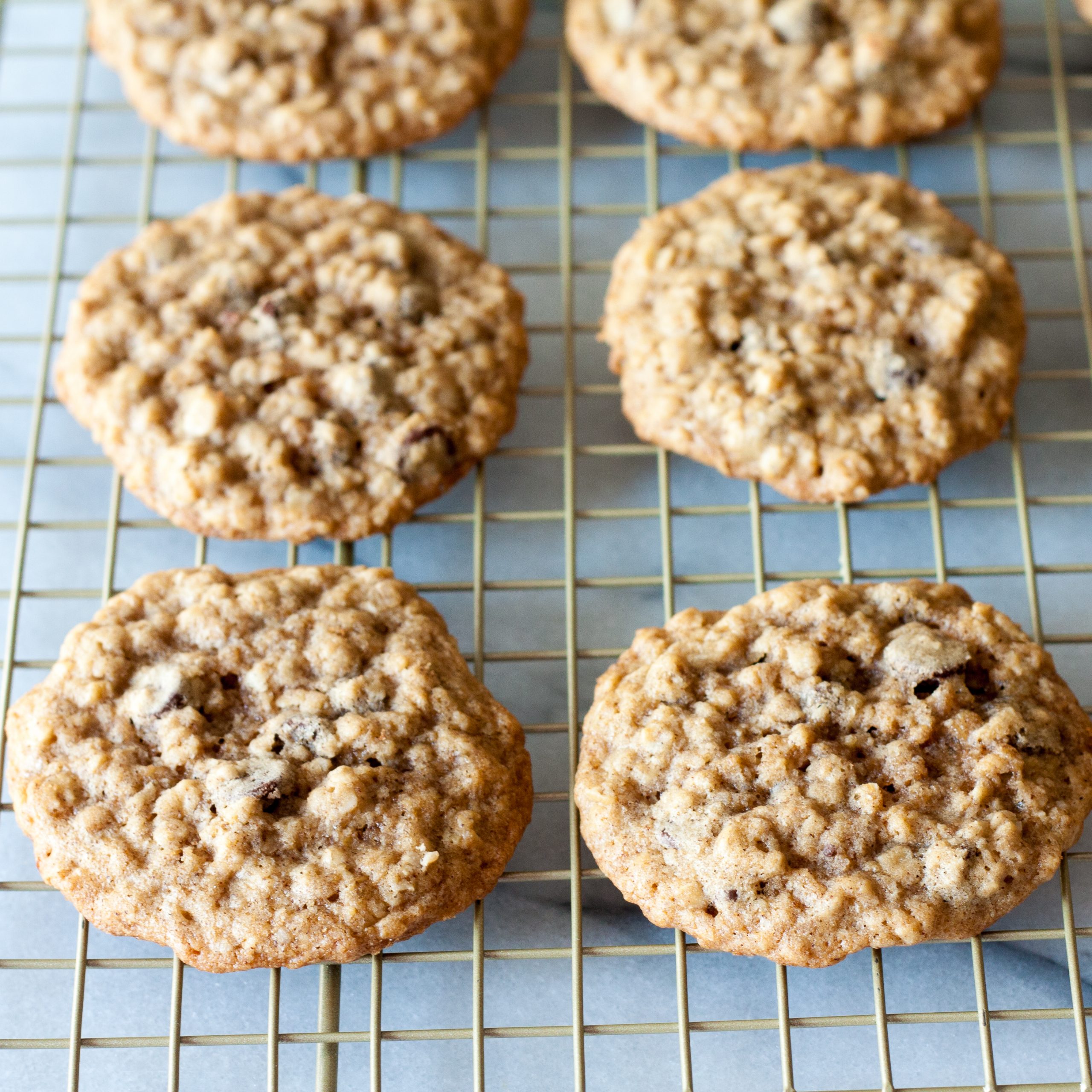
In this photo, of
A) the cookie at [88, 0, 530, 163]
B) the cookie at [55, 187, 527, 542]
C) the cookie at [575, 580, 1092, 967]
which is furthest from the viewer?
the cookie at [88, 0, 530, 163]

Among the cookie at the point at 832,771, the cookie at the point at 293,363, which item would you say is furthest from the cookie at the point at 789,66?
the cookie at the point at 832,771

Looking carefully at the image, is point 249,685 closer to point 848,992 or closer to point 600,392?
point 600,392

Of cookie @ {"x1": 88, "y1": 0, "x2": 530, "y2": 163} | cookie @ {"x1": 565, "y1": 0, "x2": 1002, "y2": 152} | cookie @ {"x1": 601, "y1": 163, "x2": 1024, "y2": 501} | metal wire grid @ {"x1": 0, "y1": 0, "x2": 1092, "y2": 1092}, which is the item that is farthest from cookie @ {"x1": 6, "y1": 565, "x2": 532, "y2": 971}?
cookie @ {"x1": 565, "y1": 0, "x2": 1002, "y2": 152}

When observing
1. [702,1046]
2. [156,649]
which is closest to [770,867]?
[702,1046]

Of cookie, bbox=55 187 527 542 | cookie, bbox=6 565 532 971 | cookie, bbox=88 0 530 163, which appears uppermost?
cookie, bbox=88 0 530 163

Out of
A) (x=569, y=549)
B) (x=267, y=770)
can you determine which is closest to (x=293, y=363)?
(x=569, y=549)

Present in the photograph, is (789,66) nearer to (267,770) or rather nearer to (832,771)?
(832,771)

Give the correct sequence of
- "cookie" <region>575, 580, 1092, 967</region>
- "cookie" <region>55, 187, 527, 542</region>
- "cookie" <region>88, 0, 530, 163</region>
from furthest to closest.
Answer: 1. "cookie" <region>88, 0, 530, 163</region>
2. "cookie" <region>55, 187, 527, 542</region>
3. "cookie" <region>575, 580, 1092, 967</region>

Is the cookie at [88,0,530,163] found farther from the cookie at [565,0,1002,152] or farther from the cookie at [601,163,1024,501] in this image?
the cookie at [601,163,1024,501]
